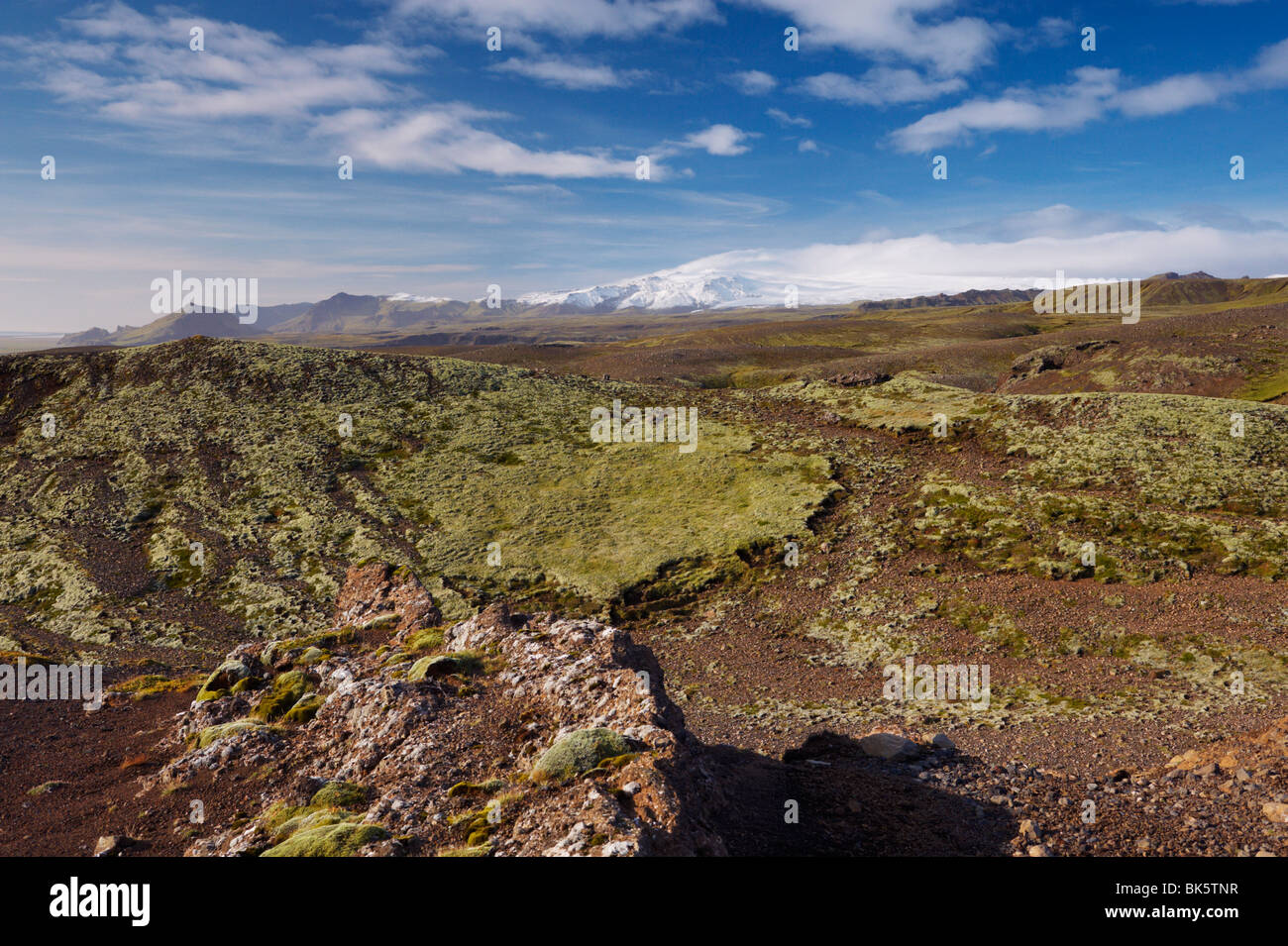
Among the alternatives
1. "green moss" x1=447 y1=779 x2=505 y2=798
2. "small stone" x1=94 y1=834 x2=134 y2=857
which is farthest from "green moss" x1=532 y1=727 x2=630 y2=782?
"small stone" x1=94 y1=834 x2=134 y2=857

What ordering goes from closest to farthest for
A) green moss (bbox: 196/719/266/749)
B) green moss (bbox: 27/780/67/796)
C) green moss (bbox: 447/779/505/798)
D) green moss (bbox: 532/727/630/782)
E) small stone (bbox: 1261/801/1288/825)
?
small stone (bbox: 1261/801/1288/825) < green moss (bbox: 532/727/630/782) < green moss (bbox: 447/779/505/798) < green moss (bbox: 27/780/67/796) < green moss (bbox: 196/719/266/749)

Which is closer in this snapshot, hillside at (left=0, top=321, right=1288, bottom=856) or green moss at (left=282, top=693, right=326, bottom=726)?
hillside at (left=0, top=321, right=1288, bottom=856)

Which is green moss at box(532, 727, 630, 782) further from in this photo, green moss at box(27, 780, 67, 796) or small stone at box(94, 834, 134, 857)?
green moss at box(27, 780, 67, 796)

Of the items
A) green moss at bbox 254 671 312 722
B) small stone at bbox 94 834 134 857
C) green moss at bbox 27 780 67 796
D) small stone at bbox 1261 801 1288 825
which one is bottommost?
green moss at bbox 27 780 67 796

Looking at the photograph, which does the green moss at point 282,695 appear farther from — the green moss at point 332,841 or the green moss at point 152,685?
the green moss at point 332,841

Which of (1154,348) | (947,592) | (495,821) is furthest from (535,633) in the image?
(1154,348)

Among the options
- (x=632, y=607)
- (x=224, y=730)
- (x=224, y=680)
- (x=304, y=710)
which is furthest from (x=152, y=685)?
(x=632, y=607)

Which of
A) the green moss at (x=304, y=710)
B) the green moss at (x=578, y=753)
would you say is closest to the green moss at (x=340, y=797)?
the green moss at (x=578, y=753)

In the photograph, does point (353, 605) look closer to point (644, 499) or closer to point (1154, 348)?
point (644, 499)

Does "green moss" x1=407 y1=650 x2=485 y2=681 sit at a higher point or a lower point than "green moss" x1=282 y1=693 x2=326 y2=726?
higher
